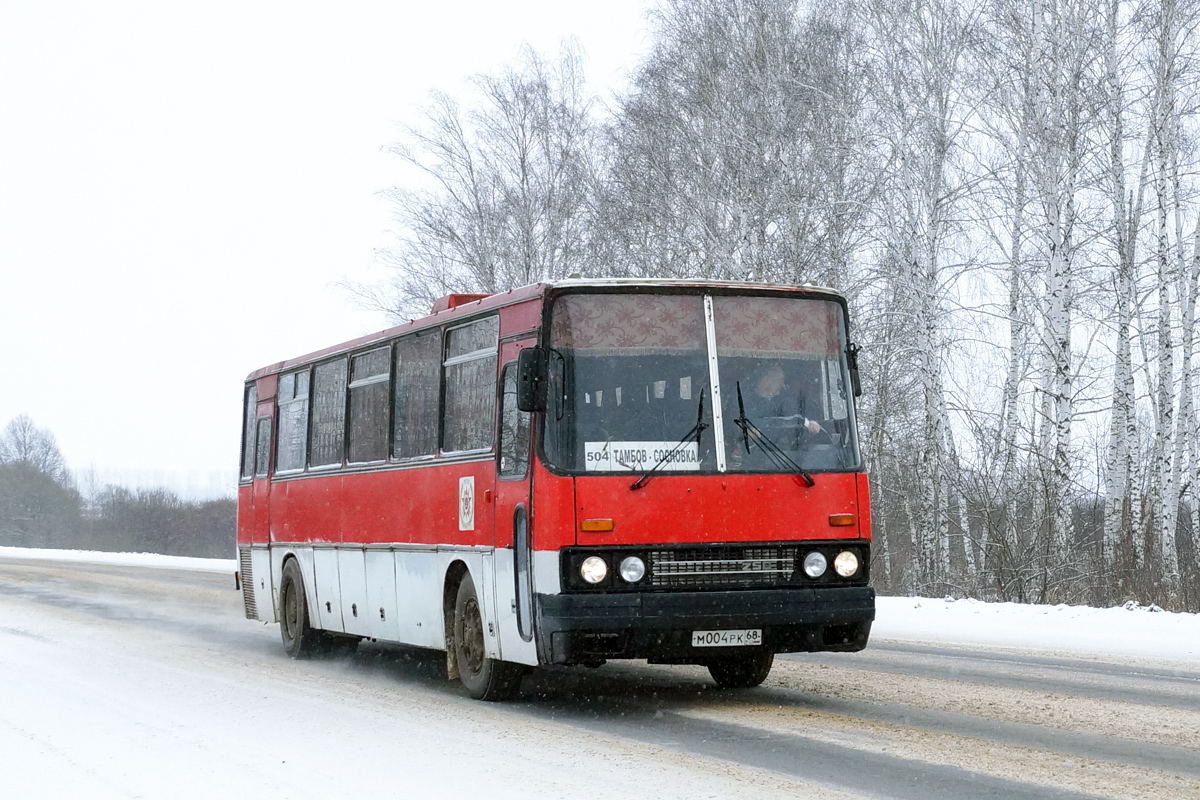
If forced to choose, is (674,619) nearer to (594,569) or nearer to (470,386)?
(594,569)

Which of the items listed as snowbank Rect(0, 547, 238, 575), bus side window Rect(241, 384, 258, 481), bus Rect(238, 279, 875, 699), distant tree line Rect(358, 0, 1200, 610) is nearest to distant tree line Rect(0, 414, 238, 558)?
snowbank Rect(0, 547, 238, 575)

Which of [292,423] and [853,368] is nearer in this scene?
[853,368]

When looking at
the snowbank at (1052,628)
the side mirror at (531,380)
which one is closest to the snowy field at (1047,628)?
the snowbank at (1052,628)

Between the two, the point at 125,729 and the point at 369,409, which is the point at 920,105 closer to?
the point at 369,409

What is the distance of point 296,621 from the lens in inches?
638

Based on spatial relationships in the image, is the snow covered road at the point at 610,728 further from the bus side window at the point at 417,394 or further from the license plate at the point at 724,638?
Result: the bus side window at the point at 417,394

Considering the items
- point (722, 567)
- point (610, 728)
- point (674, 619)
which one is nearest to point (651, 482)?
point (722, 567)

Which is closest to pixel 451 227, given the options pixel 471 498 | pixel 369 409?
pixel 369 409

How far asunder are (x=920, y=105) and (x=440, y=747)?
20353 millimetres

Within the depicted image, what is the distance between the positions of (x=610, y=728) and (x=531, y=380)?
2.25 meters

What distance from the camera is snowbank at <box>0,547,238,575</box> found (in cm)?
4294

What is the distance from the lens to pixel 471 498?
38.1ft

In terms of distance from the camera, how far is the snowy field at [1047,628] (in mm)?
15128

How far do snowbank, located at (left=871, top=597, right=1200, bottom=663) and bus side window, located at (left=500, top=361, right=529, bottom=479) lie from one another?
644 cm
